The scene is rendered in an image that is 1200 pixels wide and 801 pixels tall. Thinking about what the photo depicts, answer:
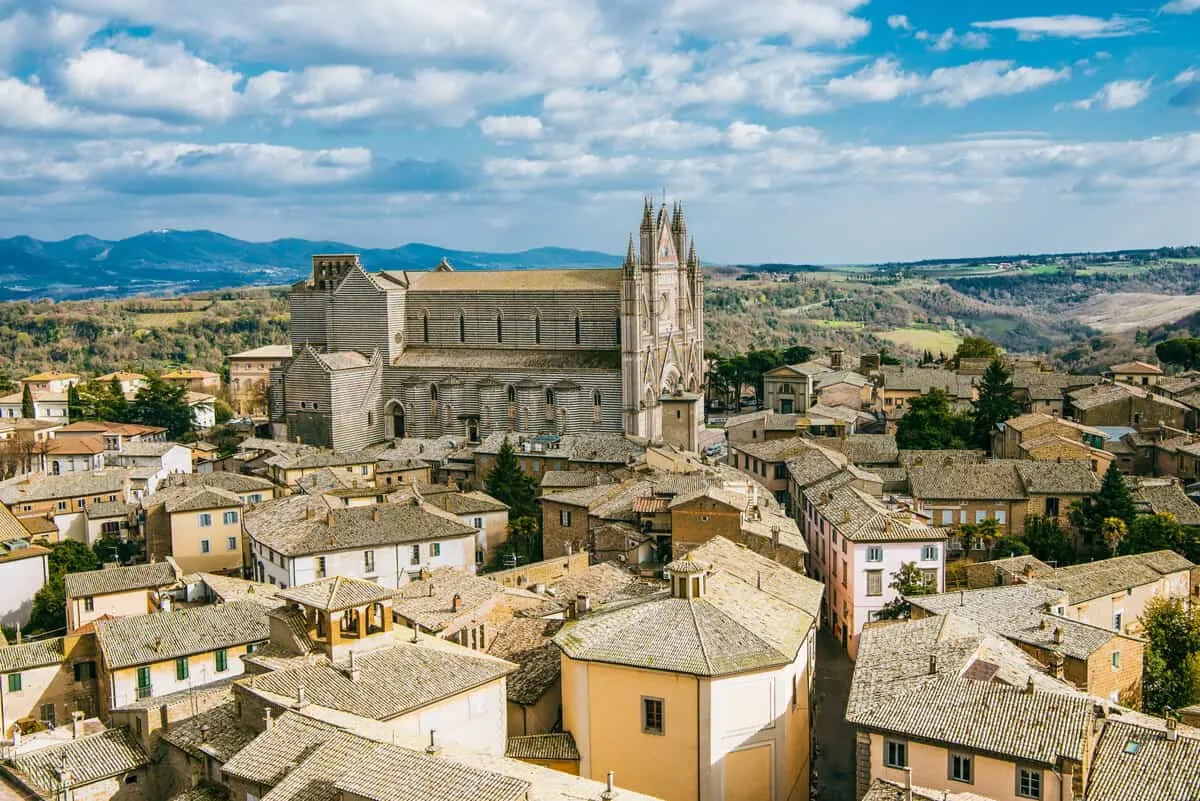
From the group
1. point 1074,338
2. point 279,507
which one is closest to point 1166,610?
point 279,507

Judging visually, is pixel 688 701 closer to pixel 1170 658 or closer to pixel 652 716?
pixel 652 716

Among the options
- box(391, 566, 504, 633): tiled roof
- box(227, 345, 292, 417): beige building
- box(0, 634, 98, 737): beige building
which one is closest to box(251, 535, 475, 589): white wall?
box(391, 566, 504, 633): tiled roof

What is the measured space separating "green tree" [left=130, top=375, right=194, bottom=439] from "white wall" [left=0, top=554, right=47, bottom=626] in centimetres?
3656

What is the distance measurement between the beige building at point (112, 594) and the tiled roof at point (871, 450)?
29786 millimetres

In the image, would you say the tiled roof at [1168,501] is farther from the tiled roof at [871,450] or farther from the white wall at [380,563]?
the white wall at [380,563]

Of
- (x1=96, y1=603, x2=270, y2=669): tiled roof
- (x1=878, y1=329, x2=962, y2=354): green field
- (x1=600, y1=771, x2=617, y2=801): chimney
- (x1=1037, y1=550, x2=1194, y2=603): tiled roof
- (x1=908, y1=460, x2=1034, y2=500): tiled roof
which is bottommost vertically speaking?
(x1=96, y1=603, x2=270, y2=669): tiled roof

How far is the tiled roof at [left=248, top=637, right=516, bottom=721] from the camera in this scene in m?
23.5

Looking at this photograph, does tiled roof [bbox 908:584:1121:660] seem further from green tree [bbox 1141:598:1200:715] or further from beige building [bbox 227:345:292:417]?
beige building [bbox 227:345:292:417]

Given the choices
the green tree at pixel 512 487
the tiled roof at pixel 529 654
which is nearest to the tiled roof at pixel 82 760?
the tiled roof at pixel 529 654

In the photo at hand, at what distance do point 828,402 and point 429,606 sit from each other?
158 feet

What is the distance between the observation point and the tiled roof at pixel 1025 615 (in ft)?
95.0

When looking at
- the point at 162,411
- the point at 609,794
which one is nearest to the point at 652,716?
the point at 609,794

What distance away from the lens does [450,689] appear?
2419 centimetres

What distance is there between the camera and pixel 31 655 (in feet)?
109
